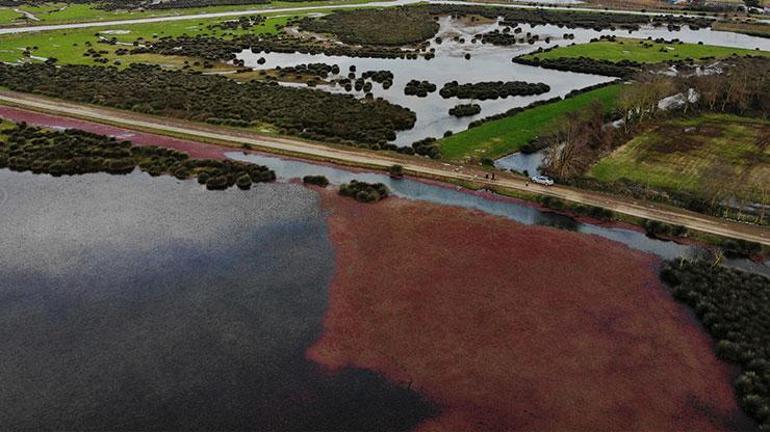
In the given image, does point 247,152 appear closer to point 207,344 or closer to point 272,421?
point 207,344

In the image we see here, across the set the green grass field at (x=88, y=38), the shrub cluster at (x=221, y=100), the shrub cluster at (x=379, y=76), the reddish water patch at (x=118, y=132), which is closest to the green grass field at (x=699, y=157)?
the shrub cluster at (x=221, y=100)

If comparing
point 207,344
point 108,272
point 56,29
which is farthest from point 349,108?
point 56,29

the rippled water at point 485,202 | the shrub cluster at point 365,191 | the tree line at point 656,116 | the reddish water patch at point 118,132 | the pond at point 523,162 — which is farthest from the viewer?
the reddish water patch at point 118,132

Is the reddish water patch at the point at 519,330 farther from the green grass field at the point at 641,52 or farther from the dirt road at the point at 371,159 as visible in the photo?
the green grass field at the point at 641,52

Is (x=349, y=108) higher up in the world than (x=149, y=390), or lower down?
higher up

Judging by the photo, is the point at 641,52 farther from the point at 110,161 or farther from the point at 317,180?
the point at 110,161

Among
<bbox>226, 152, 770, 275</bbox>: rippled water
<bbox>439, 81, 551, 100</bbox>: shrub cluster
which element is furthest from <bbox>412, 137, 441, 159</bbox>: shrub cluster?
<bbox>439, 81, 551, 100</bbox>: shrub cluster

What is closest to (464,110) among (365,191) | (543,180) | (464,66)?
(543,180)
